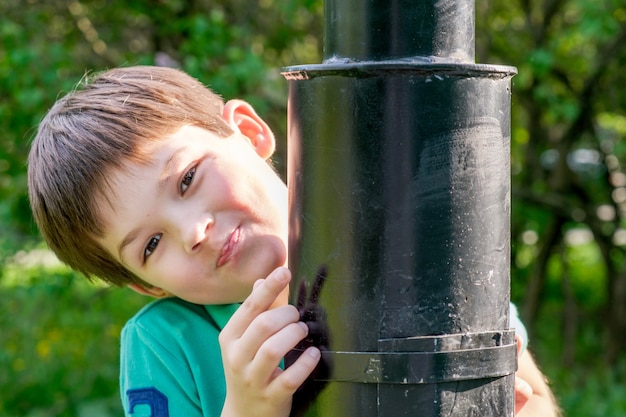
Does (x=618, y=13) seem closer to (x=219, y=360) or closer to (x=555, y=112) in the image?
(x=555, y=112)

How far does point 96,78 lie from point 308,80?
2.78 feet

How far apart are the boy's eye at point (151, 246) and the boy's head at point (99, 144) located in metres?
0.10

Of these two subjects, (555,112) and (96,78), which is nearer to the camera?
(96,78)

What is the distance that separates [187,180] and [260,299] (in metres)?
0.36

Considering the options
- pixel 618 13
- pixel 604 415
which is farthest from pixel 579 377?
pixel 618 13

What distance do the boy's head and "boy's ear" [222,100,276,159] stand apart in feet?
0.07

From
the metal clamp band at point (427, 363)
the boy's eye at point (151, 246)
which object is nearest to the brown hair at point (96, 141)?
the boy's eye at point (151, 246)

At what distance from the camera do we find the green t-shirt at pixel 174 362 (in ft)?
5.97

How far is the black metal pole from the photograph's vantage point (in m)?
1.34

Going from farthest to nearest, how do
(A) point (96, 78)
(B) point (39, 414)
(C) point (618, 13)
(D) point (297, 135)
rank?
(B) point (39, 414)
(C) point (618, 13)
(A) point (96, 78)
(D) point (297, 135)

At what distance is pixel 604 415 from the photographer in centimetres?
552

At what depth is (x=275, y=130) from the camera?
5.48 meters

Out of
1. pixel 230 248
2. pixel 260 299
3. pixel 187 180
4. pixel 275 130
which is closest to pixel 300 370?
pixel 260 299

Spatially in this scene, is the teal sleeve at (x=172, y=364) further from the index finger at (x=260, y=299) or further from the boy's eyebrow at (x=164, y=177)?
the index finger at (x=260, y=299)
